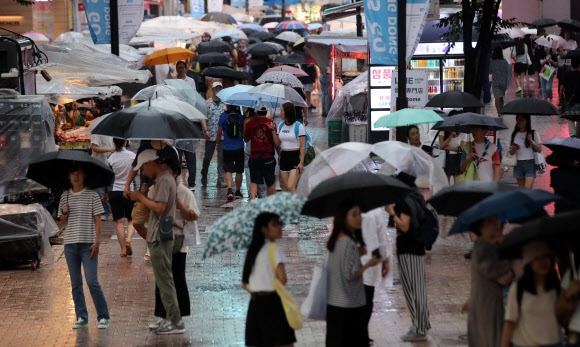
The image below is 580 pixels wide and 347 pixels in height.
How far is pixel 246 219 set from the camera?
27.1 ft

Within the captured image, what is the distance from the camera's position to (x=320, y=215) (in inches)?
338

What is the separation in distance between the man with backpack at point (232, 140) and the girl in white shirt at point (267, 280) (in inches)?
389

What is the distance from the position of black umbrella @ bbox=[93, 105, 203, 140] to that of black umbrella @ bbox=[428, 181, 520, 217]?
3.37 meters

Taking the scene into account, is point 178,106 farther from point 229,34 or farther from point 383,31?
point 229,34

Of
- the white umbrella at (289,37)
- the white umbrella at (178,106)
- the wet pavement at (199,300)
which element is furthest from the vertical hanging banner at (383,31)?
the white umbrella at (289,37)

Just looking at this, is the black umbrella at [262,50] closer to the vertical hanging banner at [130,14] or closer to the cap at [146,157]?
the vertical hanging banner at [130,14]

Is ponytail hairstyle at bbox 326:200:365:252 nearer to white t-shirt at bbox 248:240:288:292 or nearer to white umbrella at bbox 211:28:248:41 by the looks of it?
white t-shirt at bbox 248:240:288:292

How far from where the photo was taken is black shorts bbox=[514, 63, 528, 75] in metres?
33.2

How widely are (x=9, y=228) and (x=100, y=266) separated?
1.19m

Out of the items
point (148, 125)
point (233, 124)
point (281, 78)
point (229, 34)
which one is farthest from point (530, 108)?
point (229, 34)

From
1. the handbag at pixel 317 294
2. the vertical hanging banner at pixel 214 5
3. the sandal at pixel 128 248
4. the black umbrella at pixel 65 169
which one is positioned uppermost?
the vertical hanging banner at pixel 214 5

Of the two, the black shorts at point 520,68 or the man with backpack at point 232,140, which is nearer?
the man with backpack at point 232,140

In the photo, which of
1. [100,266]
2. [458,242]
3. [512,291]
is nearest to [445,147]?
[458,242]

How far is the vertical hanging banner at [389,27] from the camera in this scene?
1583 centimetres
